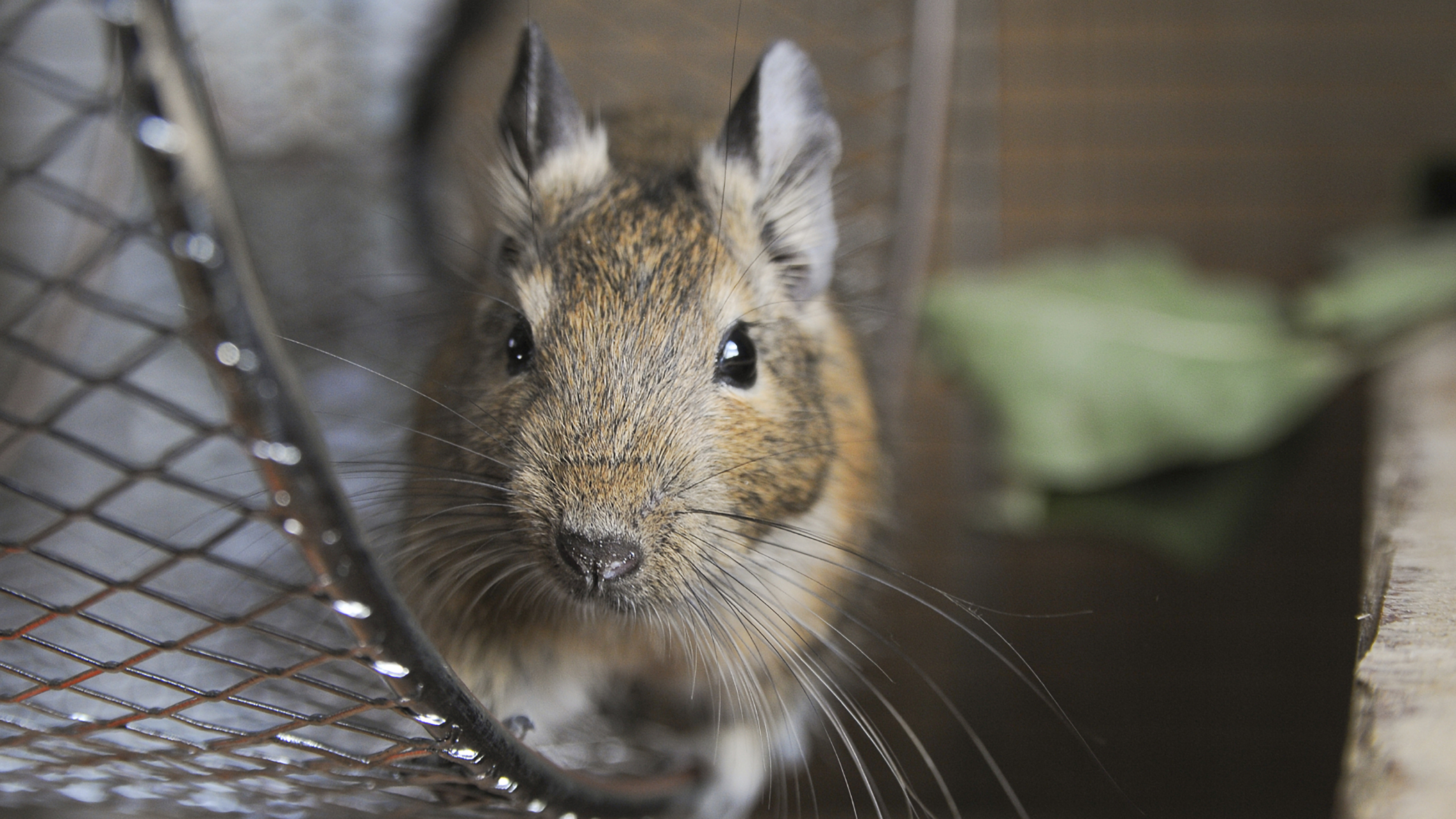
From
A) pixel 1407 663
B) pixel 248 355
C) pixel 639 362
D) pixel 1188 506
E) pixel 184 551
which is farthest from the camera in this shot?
pixel 1188 506

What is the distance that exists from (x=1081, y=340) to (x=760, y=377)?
725 mm

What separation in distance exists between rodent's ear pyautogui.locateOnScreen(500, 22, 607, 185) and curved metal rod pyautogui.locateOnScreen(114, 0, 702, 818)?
1.55 ft

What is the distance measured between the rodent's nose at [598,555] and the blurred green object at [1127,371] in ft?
2.75

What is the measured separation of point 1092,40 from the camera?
8.30 ft

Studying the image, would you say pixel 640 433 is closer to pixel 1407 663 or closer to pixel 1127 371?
pixel 1407 663

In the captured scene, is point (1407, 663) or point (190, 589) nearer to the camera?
point (1407, 663)

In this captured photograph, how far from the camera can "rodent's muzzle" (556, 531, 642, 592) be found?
29.4 inches

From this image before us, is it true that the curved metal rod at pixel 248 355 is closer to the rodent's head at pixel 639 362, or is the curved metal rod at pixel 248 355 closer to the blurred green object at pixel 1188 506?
the rodent's head at pixel 639 362

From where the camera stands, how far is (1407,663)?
71 cm

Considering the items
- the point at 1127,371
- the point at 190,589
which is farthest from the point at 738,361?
the point at 190,589

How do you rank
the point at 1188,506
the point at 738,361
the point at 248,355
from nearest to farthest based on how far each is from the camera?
the point at 248,355 → the point at 738,361 → the point at 1188,506

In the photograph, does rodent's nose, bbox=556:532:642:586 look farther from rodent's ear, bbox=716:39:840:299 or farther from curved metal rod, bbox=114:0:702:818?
rodent's ear, bbox=716:39:840:299

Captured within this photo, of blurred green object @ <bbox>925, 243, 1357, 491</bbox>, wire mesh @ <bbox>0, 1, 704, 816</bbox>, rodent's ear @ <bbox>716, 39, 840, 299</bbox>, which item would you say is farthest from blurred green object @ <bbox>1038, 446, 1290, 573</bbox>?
wire mesh @ <bbox>0, 1, 704, 816</bbox>

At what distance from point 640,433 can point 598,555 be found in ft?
0.35
